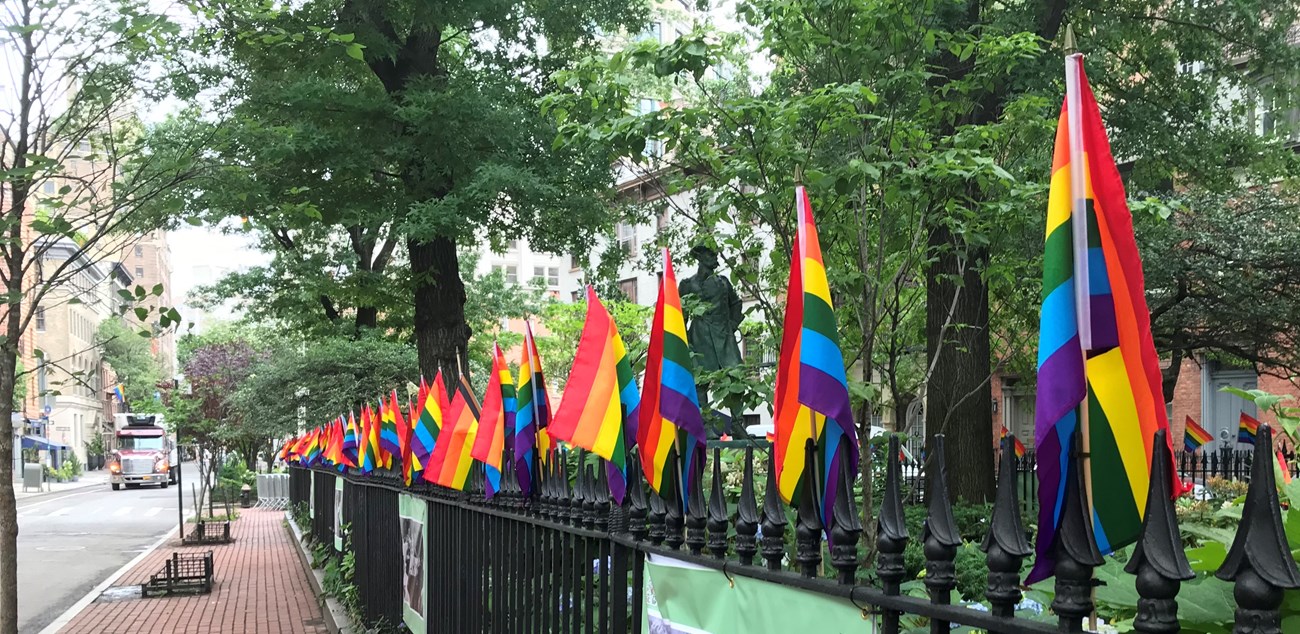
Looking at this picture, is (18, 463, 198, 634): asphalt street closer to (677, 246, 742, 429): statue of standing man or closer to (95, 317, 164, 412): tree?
(677, 246, 742, 429): statue of standing man

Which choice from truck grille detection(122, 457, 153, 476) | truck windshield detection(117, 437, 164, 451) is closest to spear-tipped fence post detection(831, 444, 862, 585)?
truck grille detection(122, 457, 153, 476)

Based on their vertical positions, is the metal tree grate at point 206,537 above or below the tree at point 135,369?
below

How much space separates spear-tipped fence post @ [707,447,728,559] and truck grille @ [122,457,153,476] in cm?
5497

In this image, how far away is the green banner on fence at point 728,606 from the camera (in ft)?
7.87

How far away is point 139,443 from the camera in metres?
53.0

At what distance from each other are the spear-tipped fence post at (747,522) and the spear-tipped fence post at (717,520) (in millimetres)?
120

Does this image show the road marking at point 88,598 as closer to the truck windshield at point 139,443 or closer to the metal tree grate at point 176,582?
the metal tree grate at point 176,582

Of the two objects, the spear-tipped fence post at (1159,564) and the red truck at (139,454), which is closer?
the spear-tipped fence post at (1159,564)

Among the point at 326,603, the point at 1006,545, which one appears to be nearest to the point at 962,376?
the point at 326,603

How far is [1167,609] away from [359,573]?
32.1 ft

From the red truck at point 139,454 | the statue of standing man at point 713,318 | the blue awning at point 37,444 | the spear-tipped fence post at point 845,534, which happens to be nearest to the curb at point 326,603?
the statue of standing man at point 713,318

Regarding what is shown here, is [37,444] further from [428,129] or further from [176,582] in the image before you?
[428,129]

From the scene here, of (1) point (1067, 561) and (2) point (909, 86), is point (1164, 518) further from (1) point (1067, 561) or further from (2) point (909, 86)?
(2) point (909, 86)

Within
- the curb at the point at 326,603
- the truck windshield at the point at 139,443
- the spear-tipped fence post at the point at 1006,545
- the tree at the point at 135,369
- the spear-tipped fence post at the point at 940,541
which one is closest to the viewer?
the spear-tipped fence post at the point at 1006,545
